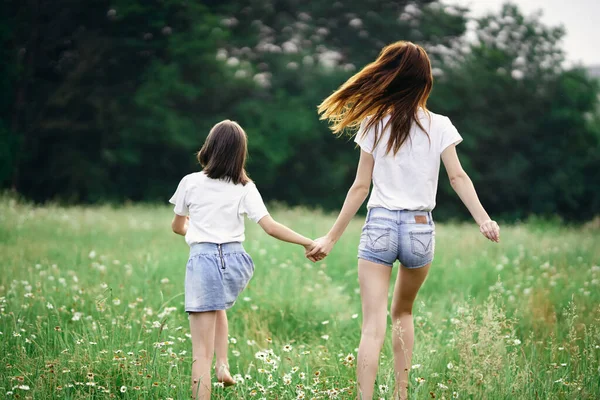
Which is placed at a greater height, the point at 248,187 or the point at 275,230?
the point at 248,187

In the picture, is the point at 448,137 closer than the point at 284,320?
Yes

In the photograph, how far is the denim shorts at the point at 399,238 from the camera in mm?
3467

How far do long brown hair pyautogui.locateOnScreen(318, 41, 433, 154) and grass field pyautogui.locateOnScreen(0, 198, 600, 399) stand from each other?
1.10 meters

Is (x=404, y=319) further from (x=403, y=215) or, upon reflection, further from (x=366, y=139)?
(x=366, y=139)

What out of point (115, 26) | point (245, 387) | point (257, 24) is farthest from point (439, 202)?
point (245, 387)

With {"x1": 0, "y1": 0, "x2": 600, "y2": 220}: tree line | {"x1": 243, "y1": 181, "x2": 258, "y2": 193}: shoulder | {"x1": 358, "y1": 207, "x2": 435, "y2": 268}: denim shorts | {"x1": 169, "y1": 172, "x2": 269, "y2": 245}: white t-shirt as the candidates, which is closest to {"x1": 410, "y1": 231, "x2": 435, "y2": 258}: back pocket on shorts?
{"x1": 358, "y1": 207, "x2": 435, "y2": 268}: denim shorts

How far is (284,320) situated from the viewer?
5652 mm

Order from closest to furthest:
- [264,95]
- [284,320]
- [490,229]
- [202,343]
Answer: [490,229], [202,343], [284,320], [264,95]

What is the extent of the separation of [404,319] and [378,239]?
62 centimetres

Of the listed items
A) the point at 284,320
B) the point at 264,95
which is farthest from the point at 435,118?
the point at 264,95

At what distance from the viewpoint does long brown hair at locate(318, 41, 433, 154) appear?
11.8 ft

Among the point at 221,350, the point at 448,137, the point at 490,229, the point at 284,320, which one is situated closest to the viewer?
the point at 490,229

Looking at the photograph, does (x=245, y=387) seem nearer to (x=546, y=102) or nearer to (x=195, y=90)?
(x=195, y=90)

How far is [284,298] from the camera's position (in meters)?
5.89
